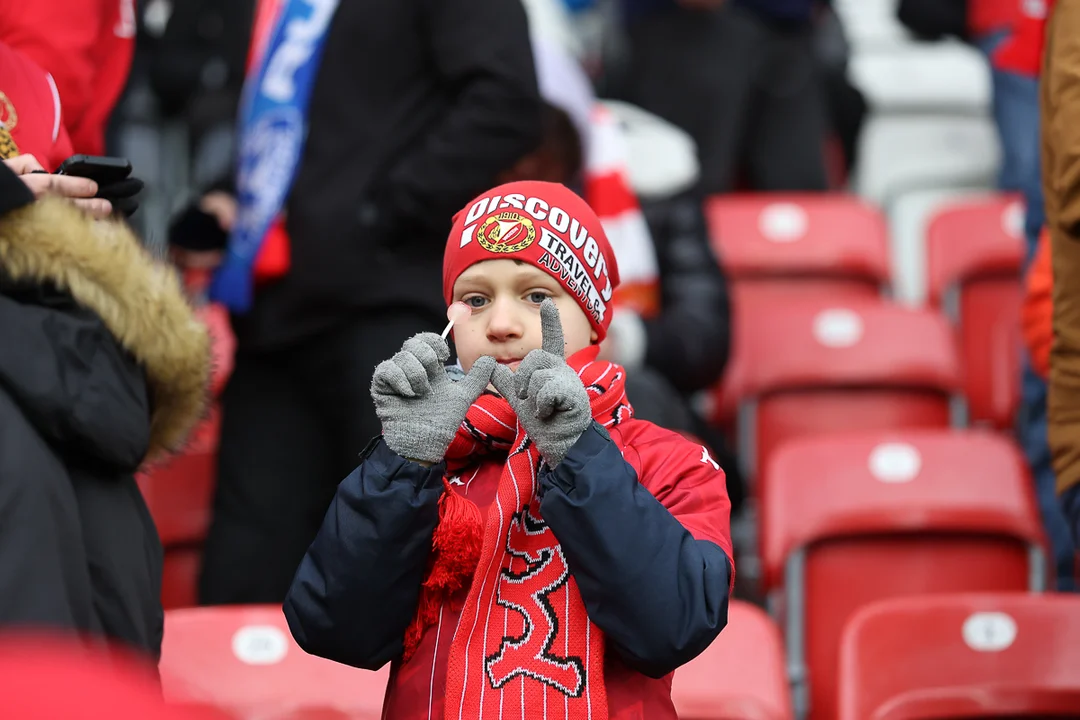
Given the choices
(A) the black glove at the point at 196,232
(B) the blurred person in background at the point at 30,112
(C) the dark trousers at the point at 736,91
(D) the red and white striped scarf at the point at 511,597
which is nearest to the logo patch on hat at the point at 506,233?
(D) the red and white striped scarf at the point at 511,597

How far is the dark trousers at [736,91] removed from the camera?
4.97 m

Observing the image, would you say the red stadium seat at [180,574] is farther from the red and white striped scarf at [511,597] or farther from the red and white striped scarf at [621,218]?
the red and white striped scarf at [511,597]

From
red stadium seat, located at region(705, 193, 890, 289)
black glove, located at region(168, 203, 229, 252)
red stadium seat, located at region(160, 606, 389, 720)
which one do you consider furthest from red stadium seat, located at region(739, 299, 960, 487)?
red stadium seat, located at region(160, 606, 389, 720)

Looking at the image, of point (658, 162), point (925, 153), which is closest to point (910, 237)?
point (925, 153)

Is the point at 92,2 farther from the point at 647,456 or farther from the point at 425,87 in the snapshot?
the point at 647,456

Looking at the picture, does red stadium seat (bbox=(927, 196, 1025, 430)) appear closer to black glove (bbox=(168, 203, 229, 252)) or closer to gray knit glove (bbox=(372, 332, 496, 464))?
black glove (bbox=(168, 203, 229, 252))

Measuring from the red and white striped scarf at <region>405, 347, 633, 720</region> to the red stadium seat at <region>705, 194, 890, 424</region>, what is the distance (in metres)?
2.71

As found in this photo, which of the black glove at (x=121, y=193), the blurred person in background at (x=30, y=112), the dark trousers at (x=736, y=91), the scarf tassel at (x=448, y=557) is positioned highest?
the dark trousers at (x=736, y=91)

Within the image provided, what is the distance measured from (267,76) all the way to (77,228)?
1.10 metres

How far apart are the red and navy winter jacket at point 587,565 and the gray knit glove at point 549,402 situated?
0.02 m

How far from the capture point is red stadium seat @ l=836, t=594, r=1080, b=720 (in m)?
2.42

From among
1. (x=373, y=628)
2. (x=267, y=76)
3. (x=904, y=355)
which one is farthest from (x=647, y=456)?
(x=904, y=355)

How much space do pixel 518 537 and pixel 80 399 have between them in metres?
0.54

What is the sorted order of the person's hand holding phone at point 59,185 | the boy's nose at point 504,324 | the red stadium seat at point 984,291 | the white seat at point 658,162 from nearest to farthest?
the boy's nose at point 504,324
the person's hand holding phone at point 59,185
the white seat at point 658,162
the red stadium seat at point 984,291
